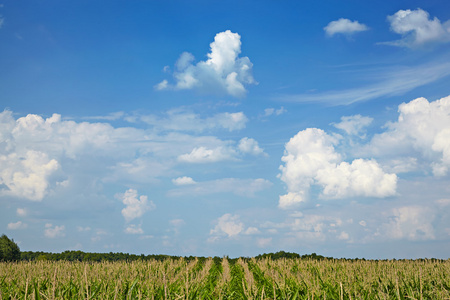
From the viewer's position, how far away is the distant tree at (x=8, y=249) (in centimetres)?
3219

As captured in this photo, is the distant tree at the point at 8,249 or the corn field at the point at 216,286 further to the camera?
the distant tree at the point at 8,249

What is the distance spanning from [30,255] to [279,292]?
3817 cm

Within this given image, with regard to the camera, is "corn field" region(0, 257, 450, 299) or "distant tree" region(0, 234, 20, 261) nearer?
"corn field" region(0, 257, 450, 299)

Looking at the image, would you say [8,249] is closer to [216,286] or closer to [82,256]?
[82,256]

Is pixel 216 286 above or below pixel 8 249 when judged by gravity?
above

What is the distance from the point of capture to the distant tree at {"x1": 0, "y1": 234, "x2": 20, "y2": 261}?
32188mm

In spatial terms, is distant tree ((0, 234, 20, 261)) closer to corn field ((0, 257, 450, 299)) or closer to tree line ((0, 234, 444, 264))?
tree line ((0, 234, 444, 264))

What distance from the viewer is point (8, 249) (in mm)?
32469

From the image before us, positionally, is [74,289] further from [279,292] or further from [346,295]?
[346,295]

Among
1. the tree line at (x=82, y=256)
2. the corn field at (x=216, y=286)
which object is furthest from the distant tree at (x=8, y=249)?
the corn field at (x=216, y=286)

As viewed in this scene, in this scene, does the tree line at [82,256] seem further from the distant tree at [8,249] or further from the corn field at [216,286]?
the corn field at [216,286]

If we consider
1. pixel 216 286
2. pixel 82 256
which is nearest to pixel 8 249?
pixel 82 256

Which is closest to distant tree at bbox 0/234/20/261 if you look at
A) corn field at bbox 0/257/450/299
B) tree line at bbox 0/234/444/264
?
tree line at bbox 0/234/444/264

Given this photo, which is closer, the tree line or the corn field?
the corn field
